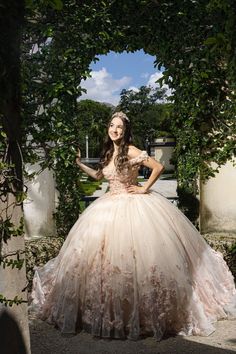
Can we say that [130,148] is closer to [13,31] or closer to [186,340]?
[186,340]

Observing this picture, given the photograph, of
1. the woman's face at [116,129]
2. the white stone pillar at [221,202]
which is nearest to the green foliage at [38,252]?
the woman's face at [116,129]

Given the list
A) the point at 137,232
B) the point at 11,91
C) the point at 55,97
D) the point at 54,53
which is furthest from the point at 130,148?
the point at 11,91

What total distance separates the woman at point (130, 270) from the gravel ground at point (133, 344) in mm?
93

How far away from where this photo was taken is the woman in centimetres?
449

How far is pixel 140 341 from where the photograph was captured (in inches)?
173

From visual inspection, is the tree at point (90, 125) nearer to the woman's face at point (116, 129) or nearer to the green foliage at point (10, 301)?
the woman's face at point (116, 129)

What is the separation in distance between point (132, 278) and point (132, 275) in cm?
3

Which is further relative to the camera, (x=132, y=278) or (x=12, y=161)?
(x=132, y=278)

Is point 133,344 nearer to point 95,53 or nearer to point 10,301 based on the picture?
point 10,301

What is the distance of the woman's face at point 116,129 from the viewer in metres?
5.03

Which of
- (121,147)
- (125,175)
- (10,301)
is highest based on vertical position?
(121,147)

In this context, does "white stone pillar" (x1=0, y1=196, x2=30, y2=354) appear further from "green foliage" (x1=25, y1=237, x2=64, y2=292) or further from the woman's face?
"green foliage" (x1=25, y1=237, x2=64, y2=292)

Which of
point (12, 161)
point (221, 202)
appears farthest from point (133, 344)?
point (221, 202)

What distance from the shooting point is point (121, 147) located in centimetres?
506
